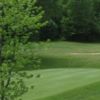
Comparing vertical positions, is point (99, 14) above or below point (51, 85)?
below

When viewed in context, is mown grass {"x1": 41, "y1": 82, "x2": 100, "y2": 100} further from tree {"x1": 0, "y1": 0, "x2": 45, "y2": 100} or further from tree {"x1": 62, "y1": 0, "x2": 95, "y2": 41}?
tree {"x1": 62, "y1": 0, "x2": 95, "y2": 41}

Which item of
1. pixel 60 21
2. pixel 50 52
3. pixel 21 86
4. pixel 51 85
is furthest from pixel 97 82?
pixel 60 21

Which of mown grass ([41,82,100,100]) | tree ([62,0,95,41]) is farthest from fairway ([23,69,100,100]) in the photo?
tree ([62,0,95,41])

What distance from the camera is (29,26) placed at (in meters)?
9.10

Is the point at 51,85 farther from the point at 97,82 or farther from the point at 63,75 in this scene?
the point at 63,75

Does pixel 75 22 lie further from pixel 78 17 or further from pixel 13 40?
pixel 13 40

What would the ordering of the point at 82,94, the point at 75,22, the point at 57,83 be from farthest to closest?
→ the point at 75,22 → the point at 57,83 → the point at 82,94

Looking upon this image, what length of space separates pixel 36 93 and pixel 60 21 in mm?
47092

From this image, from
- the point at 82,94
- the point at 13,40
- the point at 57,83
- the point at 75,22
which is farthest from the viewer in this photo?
the point at 75,22

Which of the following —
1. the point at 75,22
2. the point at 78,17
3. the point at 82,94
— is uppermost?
the point at 82,94

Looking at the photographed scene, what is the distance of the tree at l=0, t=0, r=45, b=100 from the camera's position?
8.95 meters

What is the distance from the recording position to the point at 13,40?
29.6 ft

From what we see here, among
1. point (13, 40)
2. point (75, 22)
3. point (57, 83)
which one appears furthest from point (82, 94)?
point (75, 22)

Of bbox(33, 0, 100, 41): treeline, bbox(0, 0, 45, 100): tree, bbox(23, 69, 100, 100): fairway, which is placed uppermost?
bbox(0, 0, 45, 100): tree
